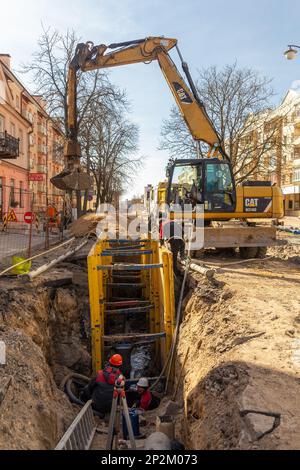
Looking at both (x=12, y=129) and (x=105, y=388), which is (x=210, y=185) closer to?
(x=105, y=388)

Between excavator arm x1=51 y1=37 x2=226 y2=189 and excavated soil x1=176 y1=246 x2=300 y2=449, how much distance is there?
5.21 m

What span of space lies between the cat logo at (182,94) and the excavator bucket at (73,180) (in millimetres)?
3655

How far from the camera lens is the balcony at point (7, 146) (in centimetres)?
2391

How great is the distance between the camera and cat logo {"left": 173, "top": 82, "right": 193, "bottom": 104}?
39.4 feet

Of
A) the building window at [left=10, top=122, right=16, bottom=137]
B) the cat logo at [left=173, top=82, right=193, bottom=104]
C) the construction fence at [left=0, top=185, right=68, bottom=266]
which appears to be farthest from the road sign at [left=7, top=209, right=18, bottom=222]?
the building window at [left=10, top=122, right=16, bottom=137]

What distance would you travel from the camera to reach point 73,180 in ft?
35.0

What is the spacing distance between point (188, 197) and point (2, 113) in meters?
19.8

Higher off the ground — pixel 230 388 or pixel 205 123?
pixel 205 123

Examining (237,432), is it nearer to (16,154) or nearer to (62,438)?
(62,438)

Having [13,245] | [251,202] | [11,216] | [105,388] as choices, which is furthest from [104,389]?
[11,216]

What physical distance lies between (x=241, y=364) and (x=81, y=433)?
2.13 meters

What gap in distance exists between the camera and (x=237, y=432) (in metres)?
3.53

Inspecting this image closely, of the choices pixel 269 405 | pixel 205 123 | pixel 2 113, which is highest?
pixel 2 113

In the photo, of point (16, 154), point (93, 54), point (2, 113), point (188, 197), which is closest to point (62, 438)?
point (188, 197)
